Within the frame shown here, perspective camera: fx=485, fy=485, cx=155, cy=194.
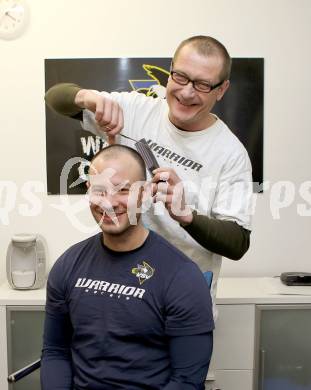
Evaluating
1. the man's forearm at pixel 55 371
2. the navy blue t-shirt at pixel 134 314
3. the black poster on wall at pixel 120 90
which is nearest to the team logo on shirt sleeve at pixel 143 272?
the navy blue t-shirt at pixel 134 314

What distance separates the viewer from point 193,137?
1.63m

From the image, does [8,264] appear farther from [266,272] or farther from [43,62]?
[266,272]

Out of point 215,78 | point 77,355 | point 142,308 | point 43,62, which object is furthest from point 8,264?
point 215,78

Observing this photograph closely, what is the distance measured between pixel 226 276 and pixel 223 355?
53cm

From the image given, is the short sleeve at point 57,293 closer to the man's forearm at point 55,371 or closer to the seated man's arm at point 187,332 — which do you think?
the man's forearm at point 55,371

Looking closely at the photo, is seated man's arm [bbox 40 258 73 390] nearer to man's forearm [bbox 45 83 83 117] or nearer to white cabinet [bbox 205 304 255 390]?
man's forearm [bbox 45 83 83 117]

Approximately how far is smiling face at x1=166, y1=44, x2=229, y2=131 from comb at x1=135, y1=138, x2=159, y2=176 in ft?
0.45

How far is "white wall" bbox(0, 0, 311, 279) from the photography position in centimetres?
274

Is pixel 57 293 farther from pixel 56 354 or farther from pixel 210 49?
pixel 210 49

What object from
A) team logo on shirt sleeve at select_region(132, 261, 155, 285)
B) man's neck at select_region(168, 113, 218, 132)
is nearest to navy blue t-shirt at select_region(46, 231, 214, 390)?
team logo on shirt sleeve at select_region(132, 261, 155, 285)

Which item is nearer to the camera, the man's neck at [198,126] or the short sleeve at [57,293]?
the short sleeve at [57,293]

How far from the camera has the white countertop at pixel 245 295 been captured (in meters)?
2.50

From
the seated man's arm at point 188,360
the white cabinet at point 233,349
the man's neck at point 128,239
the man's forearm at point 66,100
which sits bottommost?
the white cabinet at point 233,349

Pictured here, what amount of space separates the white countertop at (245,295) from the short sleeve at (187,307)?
1.10 m
